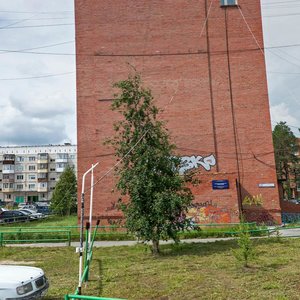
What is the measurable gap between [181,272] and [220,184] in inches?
547

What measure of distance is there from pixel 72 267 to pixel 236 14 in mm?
21789

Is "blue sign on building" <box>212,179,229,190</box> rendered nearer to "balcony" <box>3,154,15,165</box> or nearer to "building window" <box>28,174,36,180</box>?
"building window" <box>28,174,36,180</box>

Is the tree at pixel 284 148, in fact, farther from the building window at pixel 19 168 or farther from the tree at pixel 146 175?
the building window at pixel 19 168

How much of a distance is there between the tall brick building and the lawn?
10.6 metres

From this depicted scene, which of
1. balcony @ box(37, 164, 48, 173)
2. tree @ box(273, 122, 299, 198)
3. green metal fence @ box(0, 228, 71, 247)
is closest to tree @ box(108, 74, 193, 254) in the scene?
green metal fence @ box(0, 228, 71, 247)

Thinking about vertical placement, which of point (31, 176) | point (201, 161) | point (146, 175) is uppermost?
point (31, 176)

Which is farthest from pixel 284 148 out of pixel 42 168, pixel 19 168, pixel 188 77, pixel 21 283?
pixel 19 168

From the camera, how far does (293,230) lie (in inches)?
787

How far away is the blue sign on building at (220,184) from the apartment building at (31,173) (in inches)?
2724

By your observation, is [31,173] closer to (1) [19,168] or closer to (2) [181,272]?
(1) [19,168]

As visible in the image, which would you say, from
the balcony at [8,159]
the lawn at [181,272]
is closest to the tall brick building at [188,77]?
the lawn at [181,272]

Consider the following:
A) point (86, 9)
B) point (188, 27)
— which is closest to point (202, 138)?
point (188, 27)

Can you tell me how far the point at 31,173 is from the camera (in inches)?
3573

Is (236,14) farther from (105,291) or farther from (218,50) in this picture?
(105,291)
